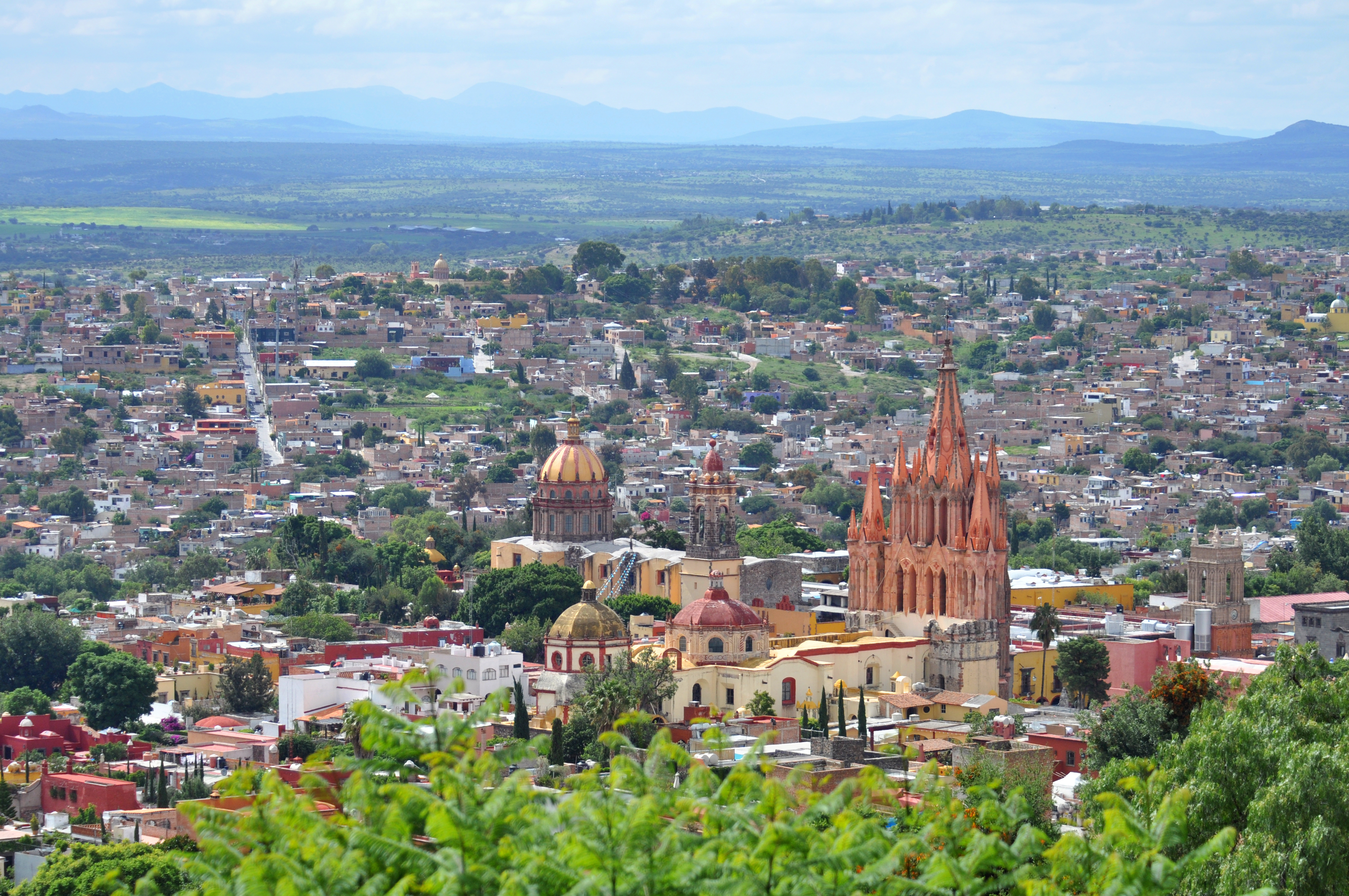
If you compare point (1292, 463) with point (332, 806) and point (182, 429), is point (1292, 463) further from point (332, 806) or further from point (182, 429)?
point (332, 806)

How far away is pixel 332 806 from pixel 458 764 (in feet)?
59.3

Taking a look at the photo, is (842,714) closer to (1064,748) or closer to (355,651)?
(1064,748)

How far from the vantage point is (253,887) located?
62.5ft

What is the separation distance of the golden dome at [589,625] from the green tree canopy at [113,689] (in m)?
9.42

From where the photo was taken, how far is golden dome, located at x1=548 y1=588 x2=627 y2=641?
61938 mm

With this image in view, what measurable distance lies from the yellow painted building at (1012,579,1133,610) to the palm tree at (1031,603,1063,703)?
1004cm

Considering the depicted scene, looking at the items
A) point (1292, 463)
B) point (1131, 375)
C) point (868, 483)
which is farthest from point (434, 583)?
point (1131, 375)

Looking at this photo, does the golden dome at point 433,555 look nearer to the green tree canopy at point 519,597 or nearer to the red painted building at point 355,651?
the green tree canopy at point 519,597

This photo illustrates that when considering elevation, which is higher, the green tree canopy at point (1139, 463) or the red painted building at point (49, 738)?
the red painted building at point (49, 738)

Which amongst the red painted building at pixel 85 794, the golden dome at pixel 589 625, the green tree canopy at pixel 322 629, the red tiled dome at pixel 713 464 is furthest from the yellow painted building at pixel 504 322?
the red painted building at pixel 85 794

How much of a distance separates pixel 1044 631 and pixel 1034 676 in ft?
5.80

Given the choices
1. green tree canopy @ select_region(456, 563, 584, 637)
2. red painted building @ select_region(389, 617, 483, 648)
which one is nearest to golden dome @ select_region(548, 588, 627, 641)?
red painted building @ select_region(389, 617, 483, 648)

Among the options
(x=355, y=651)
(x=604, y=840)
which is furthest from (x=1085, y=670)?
(x=604, y=840)

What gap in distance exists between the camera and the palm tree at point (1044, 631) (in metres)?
65.4
